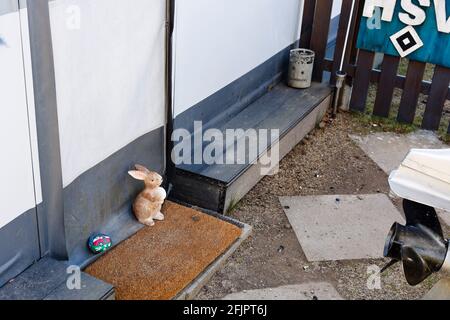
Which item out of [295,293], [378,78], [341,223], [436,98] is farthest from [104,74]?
[436,98]

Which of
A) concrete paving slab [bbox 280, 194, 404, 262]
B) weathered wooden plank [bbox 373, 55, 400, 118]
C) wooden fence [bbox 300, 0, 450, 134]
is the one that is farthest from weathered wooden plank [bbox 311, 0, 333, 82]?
concrete paving slab [bbox 280, 194, 404, 262]

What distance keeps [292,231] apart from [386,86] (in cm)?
243

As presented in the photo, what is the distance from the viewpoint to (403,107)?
606cm

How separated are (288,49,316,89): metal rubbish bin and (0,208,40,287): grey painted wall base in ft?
11.3

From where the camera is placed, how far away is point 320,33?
20.2 ft

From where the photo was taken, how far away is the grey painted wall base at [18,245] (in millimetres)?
3105

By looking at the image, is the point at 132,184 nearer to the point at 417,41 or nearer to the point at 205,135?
the point at 205,135

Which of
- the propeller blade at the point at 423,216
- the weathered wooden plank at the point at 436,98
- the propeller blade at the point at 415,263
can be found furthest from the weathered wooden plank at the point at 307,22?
the propeller blade at the point at 415,263

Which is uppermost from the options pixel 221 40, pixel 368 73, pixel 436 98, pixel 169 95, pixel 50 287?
pixel 221 40

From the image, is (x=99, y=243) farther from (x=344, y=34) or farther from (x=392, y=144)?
(x=344, y=34)

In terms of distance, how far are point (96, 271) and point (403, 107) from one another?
3.79m

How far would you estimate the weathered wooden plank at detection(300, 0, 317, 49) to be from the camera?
622cm

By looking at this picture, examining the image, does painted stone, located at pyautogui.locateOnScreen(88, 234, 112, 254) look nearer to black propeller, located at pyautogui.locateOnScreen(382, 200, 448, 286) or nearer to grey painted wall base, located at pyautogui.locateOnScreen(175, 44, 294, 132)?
grey painted wall base, located at pyautogui.locateOnScreen(175, 44, 294, 132)

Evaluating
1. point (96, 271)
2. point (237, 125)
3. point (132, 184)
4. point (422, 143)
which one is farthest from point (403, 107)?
point (96, 271)
